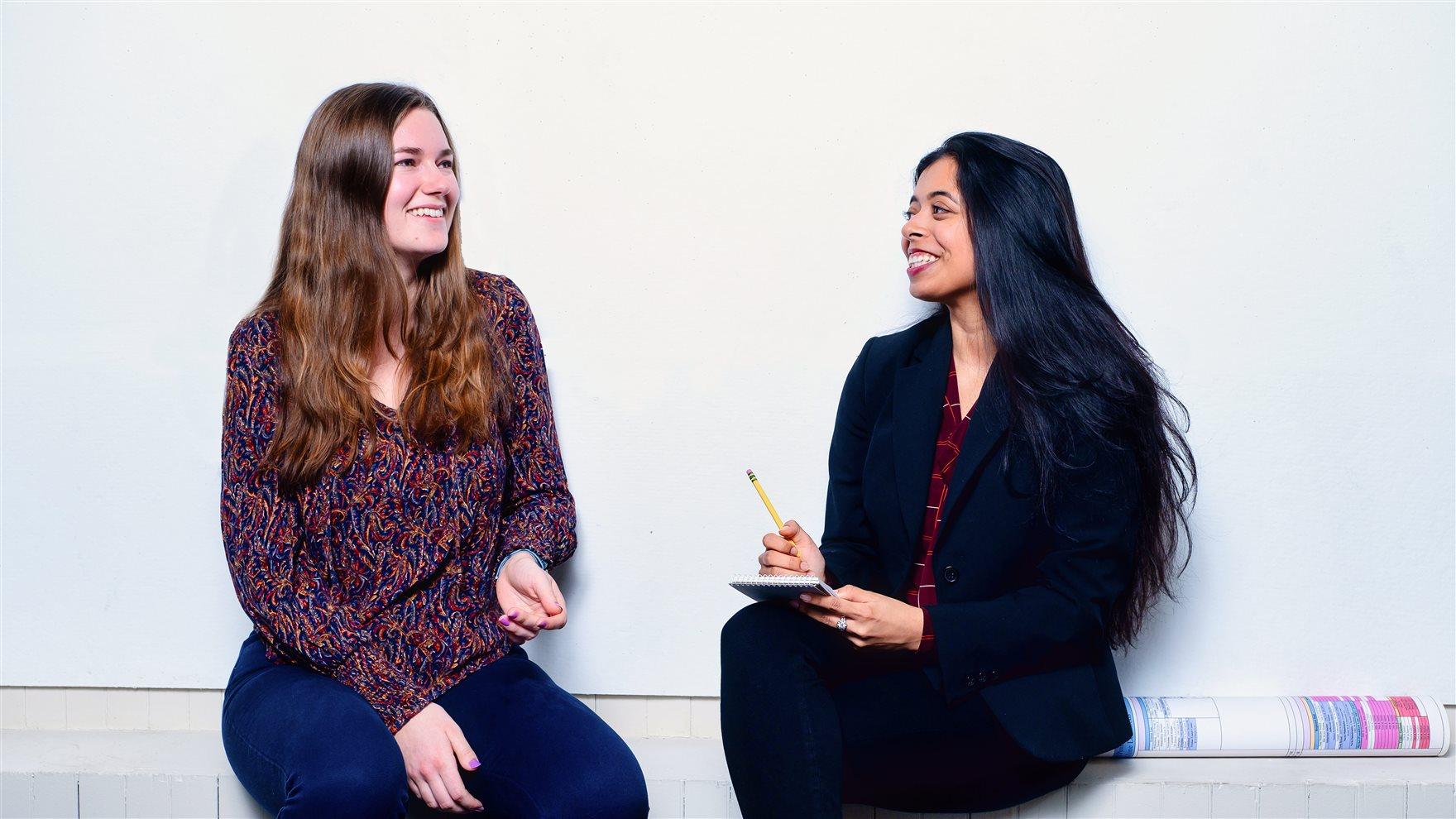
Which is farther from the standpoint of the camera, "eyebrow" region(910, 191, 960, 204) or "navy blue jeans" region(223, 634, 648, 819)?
"eyebrow" region(910, 191, 960, 204)

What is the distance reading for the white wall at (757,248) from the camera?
74.4 inches

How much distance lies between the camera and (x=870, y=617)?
1.45 metres

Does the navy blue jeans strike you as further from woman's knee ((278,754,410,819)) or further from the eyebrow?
the eyebrow

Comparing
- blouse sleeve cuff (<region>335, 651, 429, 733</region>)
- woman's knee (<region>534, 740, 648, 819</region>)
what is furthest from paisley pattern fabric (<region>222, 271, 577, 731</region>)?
woman's knee (<region>534, 740, 648, 819</region>)

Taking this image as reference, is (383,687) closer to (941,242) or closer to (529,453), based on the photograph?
(529,453)

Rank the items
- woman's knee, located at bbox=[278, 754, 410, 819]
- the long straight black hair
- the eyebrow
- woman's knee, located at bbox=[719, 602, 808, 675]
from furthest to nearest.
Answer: the eyebrow < the long straight black hair < woman's knee, located at bbox=[719, 602, 808, 675] < woman's knee, located at bbox=[278, 754, 410, 819]

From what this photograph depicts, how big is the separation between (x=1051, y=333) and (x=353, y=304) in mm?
996

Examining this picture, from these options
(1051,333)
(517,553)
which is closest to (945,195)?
(1051,333)

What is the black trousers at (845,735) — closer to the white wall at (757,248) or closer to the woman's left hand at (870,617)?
the woman's left hand at (870,617)

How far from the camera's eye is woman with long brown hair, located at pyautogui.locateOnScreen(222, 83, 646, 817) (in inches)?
57.2

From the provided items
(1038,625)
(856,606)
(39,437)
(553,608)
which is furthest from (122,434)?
(1038,625)

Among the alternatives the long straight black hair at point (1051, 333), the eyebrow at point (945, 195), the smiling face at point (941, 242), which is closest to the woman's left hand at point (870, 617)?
the long straight black hair at point (1051, 333)

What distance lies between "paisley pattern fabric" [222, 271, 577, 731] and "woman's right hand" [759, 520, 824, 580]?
34cm

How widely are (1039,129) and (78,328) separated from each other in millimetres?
1702
